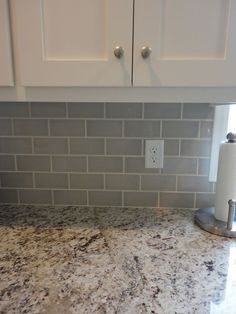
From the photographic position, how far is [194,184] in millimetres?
1134

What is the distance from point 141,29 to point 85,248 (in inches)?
26.4

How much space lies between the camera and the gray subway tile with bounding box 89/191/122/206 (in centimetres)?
116

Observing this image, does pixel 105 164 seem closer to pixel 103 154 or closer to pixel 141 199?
pixel 103 154

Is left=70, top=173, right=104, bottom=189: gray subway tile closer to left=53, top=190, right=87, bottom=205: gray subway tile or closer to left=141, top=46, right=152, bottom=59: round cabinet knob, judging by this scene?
left=53, top=190, right=87, bottom=205: gray subway tile

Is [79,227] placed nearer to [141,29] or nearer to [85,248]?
[85,248]

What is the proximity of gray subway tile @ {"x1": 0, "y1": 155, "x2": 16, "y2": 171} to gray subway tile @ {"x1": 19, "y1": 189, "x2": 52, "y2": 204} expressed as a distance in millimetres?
115

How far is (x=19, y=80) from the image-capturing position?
2.53 feet

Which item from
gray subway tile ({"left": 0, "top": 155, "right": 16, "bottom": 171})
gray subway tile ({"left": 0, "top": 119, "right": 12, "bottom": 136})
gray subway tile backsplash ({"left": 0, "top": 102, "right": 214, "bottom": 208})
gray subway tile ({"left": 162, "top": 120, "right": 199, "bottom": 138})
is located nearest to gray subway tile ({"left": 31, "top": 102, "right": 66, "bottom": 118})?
gray subway tile backsplash ({"left": 0, "top": 102, "right": 214, "bottom": 208})

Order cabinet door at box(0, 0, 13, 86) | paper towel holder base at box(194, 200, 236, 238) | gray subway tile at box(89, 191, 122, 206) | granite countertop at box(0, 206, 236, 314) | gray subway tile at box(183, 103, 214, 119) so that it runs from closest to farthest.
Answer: granite countertop at box(0, 206, 236, 314), cabinet door at box(0, 0, 13, 86), paper towel holder base at box(194, 200, 236, 238), gray subway tile at box(183, 103, 214, 119), gray subway tile at box(89, 191, 122, 206)

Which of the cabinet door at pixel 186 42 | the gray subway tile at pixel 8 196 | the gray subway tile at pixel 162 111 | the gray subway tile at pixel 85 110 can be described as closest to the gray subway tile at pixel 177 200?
the gray subway tile at pixel 162 111

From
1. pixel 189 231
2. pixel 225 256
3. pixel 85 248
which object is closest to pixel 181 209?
pixel 189 231

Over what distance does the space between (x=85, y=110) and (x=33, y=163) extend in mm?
323

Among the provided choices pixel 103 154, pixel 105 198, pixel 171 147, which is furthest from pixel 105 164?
pixel 171 147

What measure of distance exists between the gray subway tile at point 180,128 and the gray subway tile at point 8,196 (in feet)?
2.31
